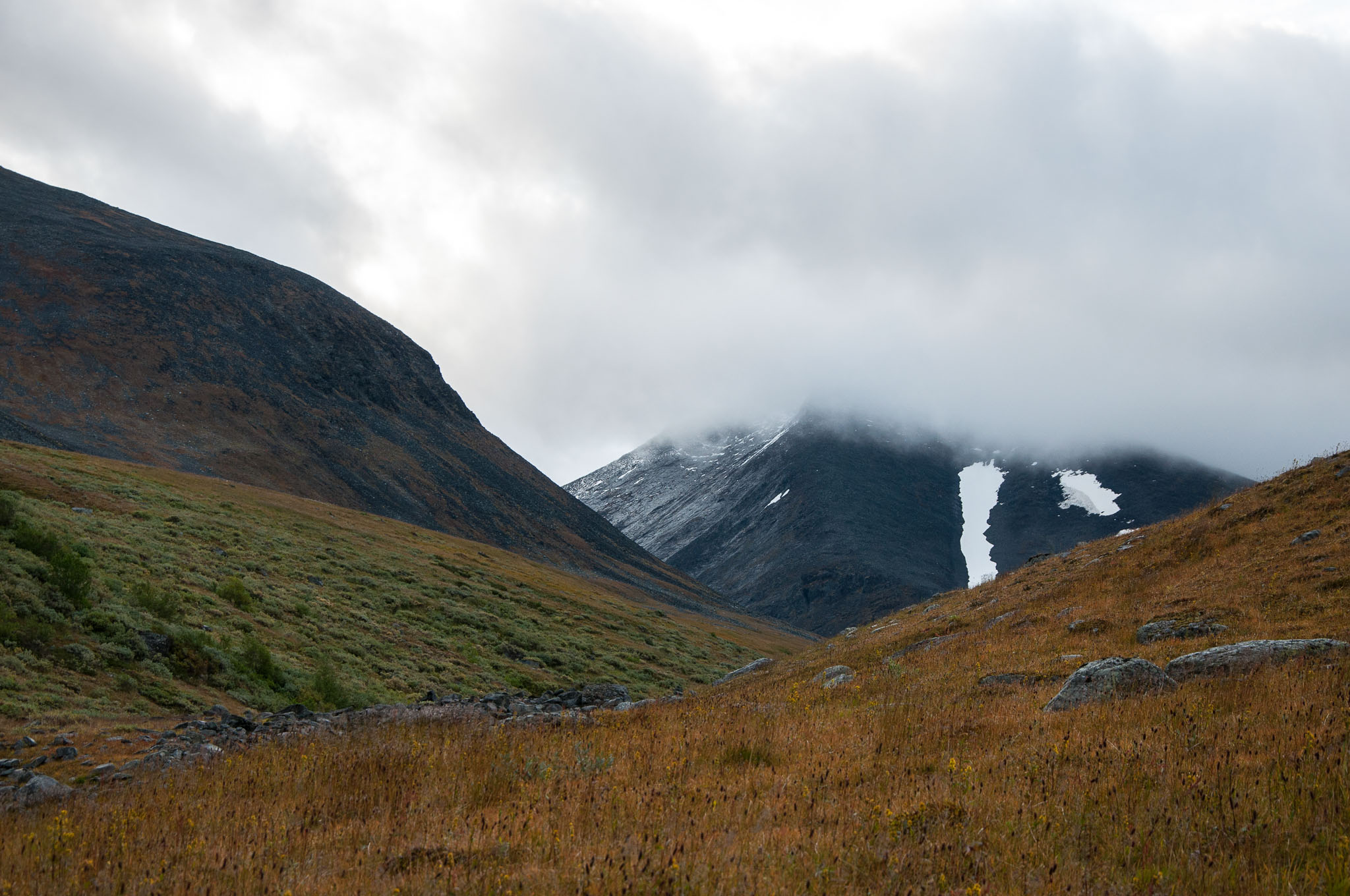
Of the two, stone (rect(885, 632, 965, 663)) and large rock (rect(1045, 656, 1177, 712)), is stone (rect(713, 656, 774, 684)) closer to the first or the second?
stone (rect(885, 632, 965, 663))

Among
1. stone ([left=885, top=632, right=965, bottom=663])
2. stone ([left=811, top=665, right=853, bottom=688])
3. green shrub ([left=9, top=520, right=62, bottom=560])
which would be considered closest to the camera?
stone ([left=811, top=665, right=853, bottom=688])

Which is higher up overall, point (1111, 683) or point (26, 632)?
point (26, 632)

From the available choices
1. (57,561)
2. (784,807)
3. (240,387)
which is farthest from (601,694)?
(240,387)

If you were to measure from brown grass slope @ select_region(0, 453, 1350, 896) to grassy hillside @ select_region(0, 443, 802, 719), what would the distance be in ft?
31.6

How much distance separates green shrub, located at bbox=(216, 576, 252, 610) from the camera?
1008 inches

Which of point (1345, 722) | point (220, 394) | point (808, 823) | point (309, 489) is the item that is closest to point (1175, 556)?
point (1345, 722)

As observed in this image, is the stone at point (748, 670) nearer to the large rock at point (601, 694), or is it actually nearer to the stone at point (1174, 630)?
the large rock at point (601, 694)

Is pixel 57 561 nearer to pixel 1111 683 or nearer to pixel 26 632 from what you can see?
pixel 26 632

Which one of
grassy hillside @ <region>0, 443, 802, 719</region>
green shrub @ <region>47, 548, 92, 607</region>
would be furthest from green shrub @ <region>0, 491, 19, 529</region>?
green shrub @ <region>47, 548, 92, 607</region>

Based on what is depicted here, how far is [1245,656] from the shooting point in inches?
380

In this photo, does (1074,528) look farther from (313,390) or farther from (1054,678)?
(1054,678)

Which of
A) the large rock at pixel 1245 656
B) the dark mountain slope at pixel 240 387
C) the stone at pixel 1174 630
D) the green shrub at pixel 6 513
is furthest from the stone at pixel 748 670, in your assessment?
the dark mountain slope at pixel 240 387

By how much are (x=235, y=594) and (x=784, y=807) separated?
1000 inches

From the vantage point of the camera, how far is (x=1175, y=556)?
1848 centimetres
